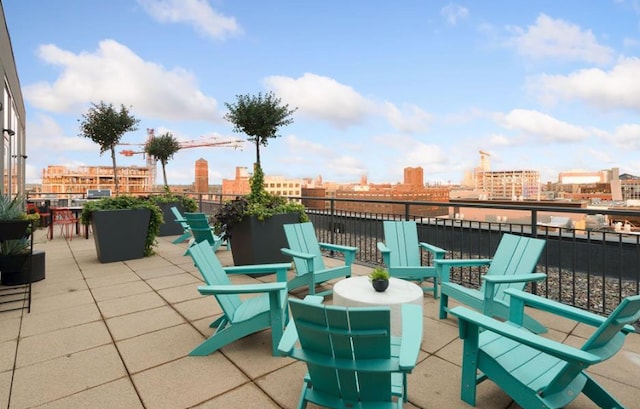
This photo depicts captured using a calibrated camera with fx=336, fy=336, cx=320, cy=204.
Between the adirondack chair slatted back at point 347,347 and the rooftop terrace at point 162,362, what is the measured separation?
55cm

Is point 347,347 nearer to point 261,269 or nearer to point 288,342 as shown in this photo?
point 288,342

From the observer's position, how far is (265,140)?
6547 mm

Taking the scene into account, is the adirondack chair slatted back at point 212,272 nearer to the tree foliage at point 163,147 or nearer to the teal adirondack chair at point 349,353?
the teal adirondack chair at point 349,353

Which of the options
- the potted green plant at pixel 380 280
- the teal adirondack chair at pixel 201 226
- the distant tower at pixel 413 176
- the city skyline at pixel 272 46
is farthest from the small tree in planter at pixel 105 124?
the distant tower at pixel 413 176

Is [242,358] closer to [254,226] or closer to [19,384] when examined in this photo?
[19,384]

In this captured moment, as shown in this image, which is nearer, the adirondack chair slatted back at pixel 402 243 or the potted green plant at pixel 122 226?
the adirondack chair slatted back at pixel 402 243

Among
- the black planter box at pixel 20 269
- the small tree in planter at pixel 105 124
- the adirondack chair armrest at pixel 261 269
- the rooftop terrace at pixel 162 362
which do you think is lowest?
the rooftop terrace at pixel 162 362

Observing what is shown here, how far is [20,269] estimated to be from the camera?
4.40 metres

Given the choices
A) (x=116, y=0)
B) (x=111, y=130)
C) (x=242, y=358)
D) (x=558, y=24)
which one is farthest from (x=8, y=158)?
(x=558, y=24)

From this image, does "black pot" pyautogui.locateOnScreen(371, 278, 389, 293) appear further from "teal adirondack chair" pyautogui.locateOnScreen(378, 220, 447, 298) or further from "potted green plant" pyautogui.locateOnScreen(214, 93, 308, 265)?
"potted green plant" pyautogui.locateOnScreen(214, 93, 308, 265)

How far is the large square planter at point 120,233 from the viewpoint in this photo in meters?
5.78

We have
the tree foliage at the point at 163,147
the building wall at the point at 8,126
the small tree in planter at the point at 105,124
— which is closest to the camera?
the building wall at the point at 8,126

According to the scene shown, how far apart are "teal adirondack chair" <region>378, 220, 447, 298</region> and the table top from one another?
692 mm

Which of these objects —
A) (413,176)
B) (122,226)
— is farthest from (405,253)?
(413,176)
